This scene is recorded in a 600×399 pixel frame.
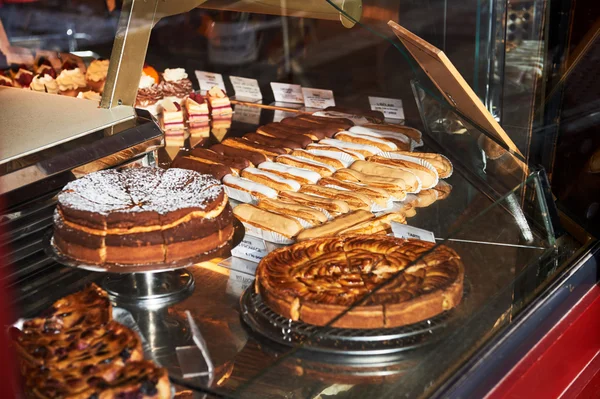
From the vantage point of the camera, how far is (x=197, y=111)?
12.4 ft

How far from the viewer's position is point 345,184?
2584 mm

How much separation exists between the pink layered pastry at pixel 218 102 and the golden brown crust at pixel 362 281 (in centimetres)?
207

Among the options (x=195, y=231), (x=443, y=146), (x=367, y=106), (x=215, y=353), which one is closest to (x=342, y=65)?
(x=367, y=106)

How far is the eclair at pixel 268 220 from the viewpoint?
2.18 metres

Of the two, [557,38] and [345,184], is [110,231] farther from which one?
[557,38]

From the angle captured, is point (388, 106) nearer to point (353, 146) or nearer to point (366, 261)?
point (353, 146)

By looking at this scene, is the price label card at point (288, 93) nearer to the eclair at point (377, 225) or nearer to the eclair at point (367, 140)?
the eclair at point (367, 140)

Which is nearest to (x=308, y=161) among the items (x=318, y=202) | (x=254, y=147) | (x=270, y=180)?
(x=270, y=180)

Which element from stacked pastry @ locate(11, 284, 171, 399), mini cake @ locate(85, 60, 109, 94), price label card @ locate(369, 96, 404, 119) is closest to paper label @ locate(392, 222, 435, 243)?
stacked pastry @ locate(11, 284, 171, 399)

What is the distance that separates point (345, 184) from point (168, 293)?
3.09 feet

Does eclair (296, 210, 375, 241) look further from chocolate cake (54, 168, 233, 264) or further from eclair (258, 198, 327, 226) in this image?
chocolate cake (54, 168, 233, 264)

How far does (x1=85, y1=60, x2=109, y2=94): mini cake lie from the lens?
3875 millimetres

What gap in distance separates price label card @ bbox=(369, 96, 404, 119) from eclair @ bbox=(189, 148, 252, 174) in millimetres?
942

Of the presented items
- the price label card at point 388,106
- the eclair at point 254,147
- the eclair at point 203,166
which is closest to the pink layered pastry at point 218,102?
the eclair at point 254,147
